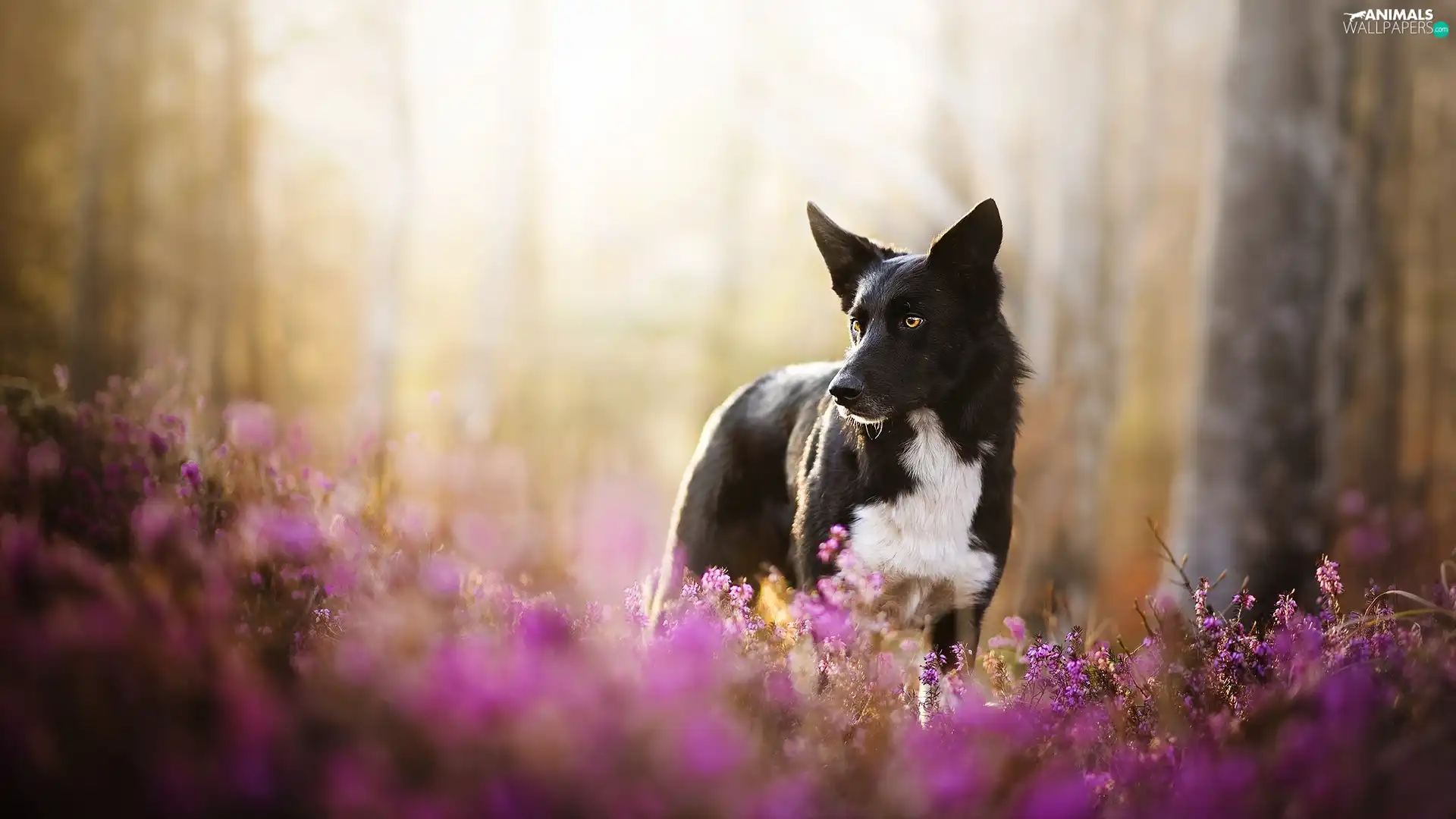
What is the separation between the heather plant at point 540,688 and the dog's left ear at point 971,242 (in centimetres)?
120

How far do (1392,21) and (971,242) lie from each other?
6394mm

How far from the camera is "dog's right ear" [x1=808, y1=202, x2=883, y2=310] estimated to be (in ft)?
13.9

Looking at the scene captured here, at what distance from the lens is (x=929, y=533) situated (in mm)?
3791

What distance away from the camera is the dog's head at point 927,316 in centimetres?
371

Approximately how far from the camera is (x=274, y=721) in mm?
1387

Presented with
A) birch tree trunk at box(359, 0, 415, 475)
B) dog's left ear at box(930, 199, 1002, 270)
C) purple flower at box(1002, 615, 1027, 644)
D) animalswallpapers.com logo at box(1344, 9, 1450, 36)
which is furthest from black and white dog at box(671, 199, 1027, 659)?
birch tree trunk at box(359, 0, 415, 475)

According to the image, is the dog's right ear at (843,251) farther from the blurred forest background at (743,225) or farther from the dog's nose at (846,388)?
the blurred forest background at (743,225)

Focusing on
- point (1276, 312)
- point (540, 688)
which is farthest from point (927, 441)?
point (1276, 312)

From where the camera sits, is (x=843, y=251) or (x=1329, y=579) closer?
(x=1329, y=579)

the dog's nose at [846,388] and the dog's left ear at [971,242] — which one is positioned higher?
the dog's left ear at [971,242]

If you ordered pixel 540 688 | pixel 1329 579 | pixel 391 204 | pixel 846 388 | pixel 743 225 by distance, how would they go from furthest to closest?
1. pixel 743 225
2. pixel 391 204
3. pixel 846 388
4. pixel 1329 579
5. pixel 540 688

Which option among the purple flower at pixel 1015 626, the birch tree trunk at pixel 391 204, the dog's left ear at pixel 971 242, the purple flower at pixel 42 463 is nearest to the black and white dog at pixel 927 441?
the dog's left ear at pixel 971 242

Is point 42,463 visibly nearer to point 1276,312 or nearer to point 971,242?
point 971,242

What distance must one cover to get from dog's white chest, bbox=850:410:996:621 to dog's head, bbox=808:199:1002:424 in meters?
0.20
